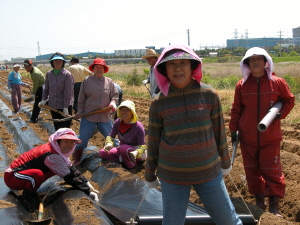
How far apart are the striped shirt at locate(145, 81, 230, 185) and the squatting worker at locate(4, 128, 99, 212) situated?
1626 millimetres

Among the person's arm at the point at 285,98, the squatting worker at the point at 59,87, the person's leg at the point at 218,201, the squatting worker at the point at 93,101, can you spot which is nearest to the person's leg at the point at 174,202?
the person's leg at the point at 218,201

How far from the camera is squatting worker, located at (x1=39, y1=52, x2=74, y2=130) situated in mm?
5582

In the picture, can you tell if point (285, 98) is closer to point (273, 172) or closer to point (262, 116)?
point (262, 116)

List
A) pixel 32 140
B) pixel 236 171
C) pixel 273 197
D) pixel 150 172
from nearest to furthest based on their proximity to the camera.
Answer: pixel 150 172, pixel 273 197, pixel 236 171, pixel 32 140

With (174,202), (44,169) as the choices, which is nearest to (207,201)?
(174,202)

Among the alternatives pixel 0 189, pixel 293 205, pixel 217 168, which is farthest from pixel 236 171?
pixel 0 189

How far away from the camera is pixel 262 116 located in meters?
3.36

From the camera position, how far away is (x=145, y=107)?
979 centimetres

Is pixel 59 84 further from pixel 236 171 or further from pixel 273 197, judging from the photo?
pixel 273 197

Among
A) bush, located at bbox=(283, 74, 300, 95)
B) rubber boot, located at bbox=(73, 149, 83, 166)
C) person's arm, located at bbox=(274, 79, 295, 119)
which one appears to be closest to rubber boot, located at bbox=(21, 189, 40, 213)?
rubber boot, located at bbox=(73, 149, 83, 166)

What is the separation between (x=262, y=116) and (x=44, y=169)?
2289 millimetres

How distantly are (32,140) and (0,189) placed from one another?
2442 millimetres

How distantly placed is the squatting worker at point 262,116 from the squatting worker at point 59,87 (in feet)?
10.1

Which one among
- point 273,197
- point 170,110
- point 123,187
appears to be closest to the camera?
point 170,110
